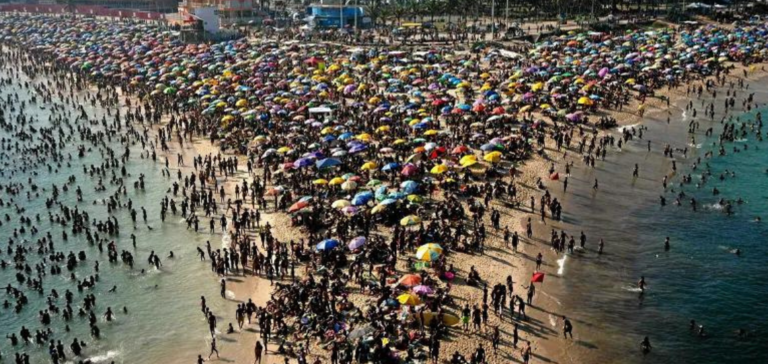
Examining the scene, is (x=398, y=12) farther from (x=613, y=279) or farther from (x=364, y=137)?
(x=613, y=279)

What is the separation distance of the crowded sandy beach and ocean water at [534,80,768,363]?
0.50 m

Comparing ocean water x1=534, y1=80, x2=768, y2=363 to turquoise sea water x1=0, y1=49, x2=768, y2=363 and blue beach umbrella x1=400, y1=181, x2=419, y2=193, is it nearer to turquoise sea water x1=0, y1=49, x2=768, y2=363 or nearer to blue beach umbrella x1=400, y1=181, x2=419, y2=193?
turquoise sea water x1=0, y1=49, x2=768, y2=363

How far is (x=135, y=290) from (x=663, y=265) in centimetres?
2410

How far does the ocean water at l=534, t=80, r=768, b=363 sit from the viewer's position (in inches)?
922

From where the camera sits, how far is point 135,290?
28969 millimetres

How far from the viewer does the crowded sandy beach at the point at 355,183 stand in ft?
78.6

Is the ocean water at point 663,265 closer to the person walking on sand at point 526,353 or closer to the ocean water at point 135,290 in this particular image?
the person walking on sand at point 526,353

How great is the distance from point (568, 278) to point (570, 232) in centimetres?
498

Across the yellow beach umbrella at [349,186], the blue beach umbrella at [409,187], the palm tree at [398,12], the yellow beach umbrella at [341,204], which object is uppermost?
the palm tree at [398,12]

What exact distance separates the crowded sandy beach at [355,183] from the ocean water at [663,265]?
50 centimetres

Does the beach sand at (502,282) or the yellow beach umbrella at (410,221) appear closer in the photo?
the beach sand at (502,282)


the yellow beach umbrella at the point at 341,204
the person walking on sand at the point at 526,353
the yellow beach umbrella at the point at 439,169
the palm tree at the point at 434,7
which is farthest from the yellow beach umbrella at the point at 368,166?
the palm tree at the point at 434,7

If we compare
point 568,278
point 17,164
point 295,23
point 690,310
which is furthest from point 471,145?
point 295,23

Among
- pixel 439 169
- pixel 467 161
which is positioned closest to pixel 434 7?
pixel 467 161
